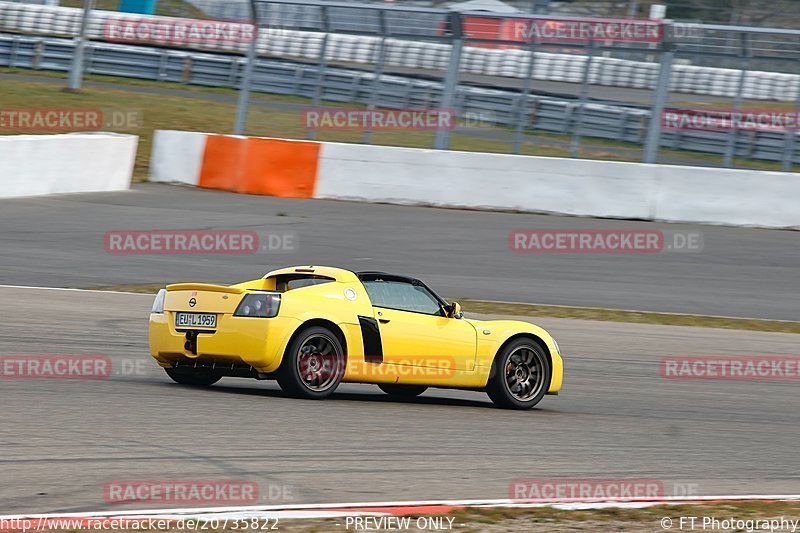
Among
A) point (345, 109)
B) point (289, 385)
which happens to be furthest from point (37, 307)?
point (345, 109)

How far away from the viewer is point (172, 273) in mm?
14992

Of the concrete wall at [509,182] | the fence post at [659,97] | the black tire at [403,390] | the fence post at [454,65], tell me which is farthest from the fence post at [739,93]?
the black tire at [403,390]

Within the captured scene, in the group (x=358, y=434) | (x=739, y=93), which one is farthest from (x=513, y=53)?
(x=358, y=434)

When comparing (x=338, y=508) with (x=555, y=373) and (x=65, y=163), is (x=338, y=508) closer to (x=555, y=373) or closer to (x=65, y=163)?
(x=555, y=373)

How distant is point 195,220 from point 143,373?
8.77 m

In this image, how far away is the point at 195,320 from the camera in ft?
27.3

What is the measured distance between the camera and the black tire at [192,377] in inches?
352

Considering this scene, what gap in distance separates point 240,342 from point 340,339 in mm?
740

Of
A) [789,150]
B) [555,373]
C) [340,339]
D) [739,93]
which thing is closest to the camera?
[340,339]

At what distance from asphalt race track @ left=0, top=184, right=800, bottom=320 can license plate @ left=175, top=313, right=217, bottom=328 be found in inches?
224

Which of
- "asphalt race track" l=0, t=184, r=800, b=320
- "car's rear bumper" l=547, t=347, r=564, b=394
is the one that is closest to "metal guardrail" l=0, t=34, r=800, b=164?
"asphalt race track" l=0, t=184, r=800, b=320

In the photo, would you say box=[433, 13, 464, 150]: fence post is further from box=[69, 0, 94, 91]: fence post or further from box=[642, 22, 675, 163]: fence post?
box=[69, 0, 94, 91]: fence post

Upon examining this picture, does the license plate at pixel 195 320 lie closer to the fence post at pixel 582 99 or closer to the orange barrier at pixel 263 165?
the fence post at pixel 582 99

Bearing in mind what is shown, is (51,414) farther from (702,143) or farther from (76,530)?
(702,143)
